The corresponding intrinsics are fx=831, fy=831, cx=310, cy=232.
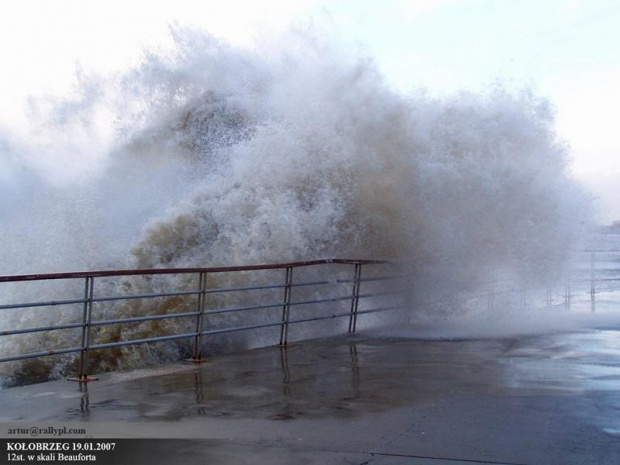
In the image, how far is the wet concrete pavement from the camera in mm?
5301

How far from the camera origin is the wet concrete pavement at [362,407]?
209 inches

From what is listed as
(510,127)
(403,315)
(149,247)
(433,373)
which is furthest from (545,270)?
(433,373)

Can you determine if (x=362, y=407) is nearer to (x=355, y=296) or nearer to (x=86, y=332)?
(x=86, y=332)

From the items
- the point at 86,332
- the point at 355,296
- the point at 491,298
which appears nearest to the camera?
the point at 86,332

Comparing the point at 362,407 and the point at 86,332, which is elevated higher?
the point at 86,332

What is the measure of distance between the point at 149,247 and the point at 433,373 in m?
8.01

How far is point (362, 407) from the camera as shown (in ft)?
21.8

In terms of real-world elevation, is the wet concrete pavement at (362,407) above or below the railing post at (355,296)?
below

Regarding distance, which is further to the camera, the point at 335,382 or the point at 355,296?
the point at 355,296

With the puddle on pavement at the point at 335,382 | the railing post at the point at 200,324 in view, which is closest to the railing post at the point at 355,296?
the puddle on pavement at the point at 335,382

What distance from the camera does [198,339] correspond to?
9367 mm
